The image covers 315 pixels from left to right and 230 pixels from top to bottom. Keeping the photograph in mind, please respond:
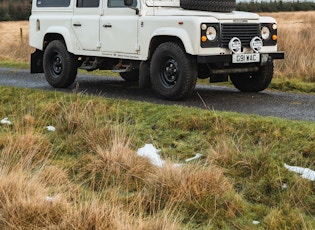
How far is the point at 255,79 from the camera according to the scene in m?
9.88

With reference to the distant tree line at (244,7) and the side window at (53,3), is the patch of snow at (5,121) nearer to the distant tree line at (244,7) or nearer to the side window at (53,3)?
the side window at (53,3)

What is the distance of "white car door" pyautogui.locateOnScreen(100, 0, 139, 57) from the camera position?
9172 millimetres

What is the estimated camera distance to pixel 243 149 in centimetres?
610

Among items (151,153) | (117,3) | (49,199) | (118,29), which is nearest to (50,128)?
(151,153)

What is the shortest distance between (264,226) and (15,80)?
8.45m

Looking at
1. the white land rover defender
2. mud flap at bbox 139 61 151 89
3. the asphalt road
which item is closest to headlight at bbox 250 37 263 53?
the white land rover defender

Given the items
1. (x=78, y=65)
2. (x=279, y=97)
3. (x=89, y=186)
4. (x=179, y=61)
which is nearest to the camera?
(x=89, y=186)

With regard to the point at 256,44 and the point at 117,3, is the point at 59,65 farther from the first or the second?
the point at 256,44

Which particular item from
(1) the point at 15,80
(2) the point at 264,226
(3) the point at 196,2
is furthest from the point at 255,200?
(1) the point at 15,80

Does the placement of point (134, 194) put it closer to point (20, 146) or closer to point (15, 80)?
point (20, 146)

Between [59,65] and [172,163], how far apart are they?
5908 mm

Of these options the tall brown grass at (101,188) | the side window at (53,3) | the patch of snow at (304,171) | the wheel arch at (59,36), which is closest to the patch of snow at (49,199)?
the tall brown grass at (101,188)

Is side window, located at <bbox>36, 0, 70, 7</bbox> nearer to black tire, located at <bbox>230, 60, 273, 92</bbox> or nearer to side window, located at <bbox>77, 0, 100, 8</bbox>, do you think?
side window, located at <bbox>77, 0, 100, 8</bbox>

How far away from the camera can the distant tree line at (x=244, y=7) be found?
61.2 m
